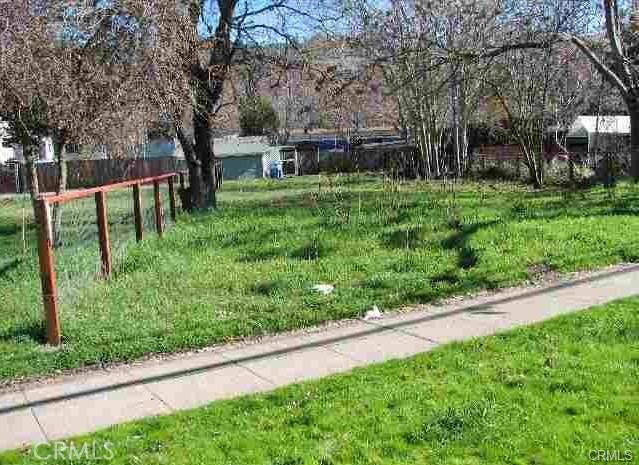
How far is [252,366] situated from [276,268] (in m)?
3.43

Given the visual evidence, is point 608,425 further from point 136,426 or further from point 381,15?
point 381,15

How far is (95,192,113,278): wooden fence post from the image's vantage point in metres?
8.62

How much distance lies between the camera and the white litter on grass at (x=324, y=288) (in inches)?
314

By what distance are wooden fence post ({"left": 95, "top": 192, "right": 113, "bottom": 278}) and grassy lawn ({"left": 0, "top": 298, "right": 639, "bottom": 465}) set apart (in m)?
4.42

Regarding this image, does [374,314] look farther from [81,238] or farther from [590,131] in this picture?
[590,131]

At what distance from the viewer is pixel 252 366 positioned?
18.7 ft

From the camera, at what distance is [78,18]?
11586 millimetres

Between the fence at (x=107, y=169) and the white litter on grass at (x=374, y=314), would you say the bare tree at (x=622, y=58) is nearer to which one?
the white litter on grass at (x=374, y=314)

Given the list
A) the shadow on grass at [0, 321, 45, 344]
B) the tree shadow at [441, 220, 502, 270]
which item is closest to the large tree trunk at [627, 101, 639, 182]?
the tree shadow at [441, 220, 502, 270]

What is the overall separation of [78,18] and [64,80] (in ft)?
3.38

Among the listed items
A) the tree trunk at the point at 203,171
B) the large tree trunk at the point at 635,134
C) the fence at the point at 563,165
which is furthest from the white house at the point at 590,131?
the tree trunk at the point at 203,171

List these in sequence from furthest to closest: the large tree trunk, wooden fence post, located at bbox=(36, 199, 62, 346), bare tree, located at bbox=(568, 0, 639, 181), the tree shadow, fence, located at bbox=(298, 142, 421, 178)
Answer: fence, located at bbox=(298, 142, 421, 178) < the large tree trunk < bare tree, located at bbox=(568, 0, 639, 181) < the tree shadow < wooden fence post, located at bbox=(36, 199, 62, 346)

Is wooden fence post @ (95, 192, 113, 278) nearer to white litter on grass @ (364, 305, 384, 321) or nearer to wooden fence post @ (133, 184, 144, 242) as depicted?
wooden fence post @ (133, 184, 144, 242)

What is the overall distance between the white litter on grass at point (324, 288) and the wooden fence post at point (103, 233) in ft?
8.16
